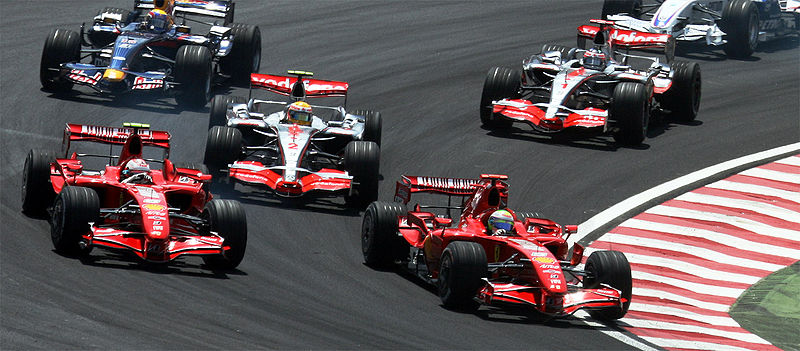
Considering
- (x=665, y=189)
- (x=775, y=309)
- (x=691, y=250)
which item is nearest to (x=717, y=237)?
(x=691, y=250)

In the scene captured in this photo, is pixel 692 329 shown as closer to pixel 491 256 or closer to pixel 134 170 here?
pixel 491 256

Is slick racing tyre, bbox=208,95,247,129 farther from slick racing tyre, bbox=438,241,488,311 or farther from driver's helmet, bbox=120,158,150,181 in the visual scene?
slick racing tyre, bbox=438,241,488,311

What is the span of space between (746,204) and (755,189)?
3.09 feet

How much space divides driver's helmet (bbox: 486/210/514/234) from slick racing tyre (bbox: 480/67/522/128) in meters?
9.94

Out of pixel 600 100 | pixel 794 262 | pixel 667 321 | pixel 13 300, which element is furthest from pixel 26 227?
pixel 600 100

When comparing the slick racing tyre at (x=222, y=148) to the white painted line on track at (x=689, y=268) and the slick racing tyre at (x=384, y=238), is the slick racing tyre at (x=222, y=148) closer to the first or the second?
the slick racing tyre at (x=384, y=238)

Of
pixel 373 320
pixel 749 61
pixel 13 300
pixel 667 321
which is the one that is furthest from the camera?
pixel 749 61

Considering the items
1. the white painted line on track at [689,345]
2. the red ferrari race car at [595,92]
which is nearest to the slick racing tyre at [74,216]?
the white painted line on track at [689,345]

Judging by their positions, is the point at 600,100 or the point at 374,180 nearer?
the point at 374,180

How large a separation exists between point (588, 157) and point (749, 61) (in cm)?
998

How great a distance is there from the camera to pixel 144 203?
17.8m

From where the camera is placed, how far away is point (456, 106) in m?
30.4

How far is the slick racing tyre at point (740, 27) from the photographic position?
1350 inches

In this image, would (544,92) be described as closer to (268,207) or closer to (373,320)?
(268,207)
